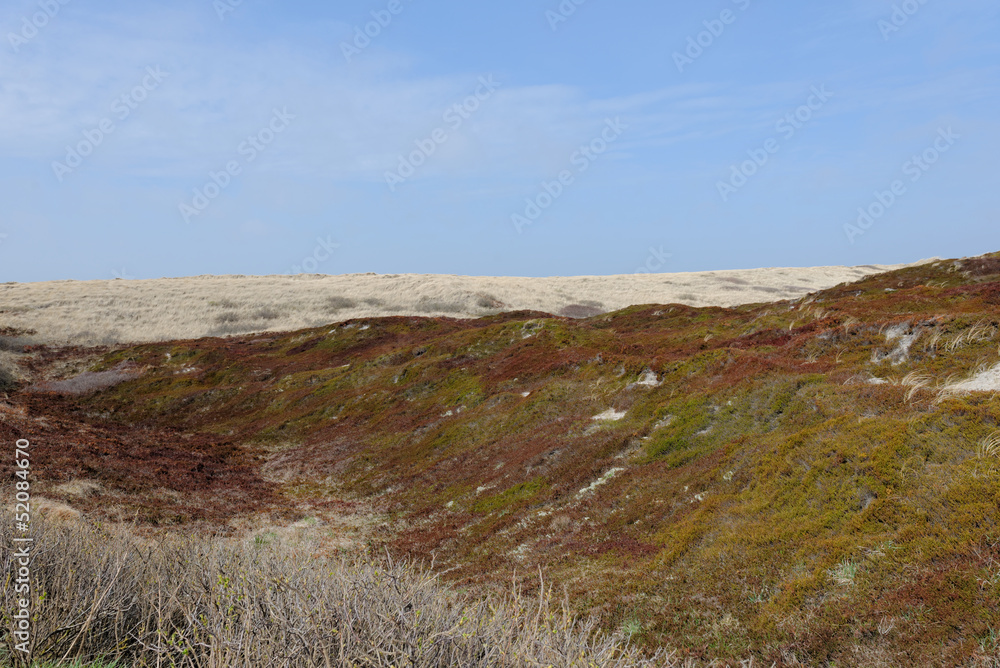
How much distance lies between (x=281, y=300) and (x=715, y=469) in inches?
3452

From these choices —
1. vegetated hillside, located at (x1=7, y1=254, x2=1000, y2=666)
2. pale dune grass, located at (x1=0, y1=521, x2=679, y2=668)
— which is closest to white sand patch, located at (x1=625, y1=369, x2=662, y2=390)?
vegetated hillside, located at (x1=7, y1=254, x2=1000, y2=666)

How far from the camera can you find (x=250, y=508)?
22.9 metres

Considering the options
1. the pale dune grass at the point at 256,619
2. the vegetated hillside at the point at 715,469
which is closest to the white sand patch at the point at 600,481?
the vegetated hillside at the point at 715,469

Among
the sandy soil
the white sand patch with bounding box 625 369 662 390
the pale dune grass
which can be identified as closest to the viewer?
the pale dune grass

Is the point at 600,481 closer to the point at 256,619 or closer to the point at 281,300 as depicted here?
the point at 256,619

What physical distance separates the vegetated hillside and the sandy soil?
3991 centimetres

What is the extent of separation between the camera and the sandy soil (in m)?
75.6

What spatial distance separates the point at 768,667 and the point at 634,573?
4.17m

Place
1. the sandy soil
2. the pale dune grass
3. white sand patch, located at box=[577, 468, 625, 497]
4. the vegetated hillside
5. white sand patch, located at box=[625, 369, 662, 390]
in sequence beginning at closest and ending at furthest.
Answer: the pale dune grass → the vegetated hillside → white sand patch, located at box=[577, 468, 625, 497] → white sand patch, located at box=[625, 369, 662, 390] → the sandy soil

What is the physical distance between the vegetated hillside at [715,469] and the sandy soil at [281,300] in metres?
39.9

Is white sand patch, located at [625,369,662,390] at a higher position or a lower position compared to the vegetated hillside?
higher

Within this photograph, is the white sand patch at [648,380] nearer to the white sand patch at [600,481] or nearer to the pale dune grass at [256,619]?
the white sand patch at [600,481]

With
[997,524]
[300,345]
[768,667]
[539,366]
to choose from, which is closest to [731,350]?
[539,366]

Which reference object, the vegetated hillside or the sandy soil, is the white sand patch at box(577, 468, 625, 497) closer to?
the vegetated hillside
